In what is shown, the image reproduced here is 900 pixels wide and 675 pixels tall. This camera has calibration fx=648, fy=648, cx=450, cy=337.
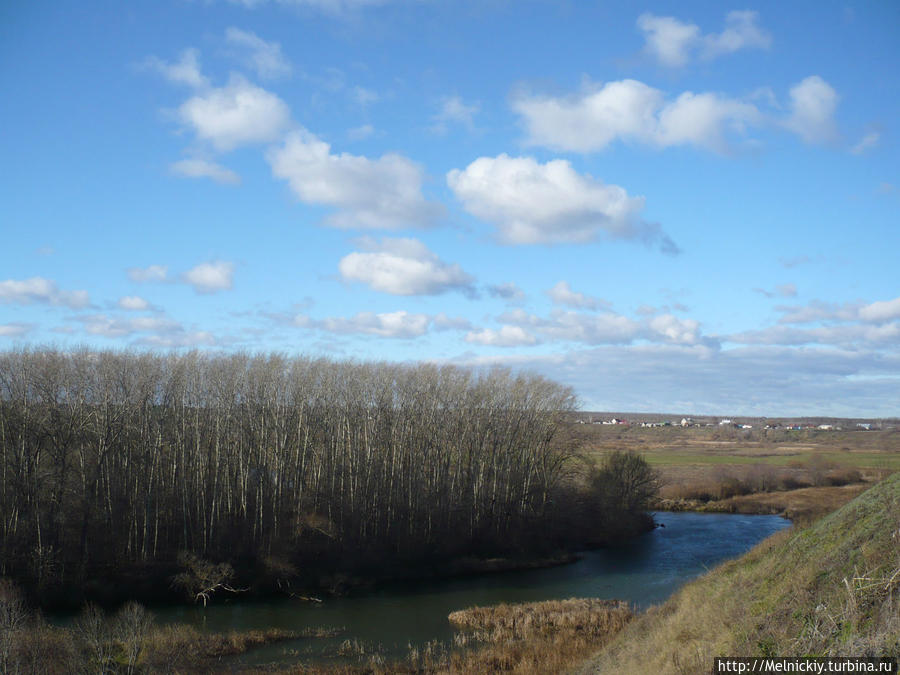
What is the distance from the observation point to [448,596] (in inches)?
1389

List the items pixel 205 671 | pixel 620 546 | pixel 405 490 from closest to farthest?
1. pixel 205 671
2. pixel 405 490
3. pixel 620 546

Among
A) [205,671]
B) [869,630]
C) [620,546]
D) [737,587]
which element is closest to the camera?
[869,630]

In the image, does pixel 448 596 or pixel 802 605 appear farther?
pixel 448 596

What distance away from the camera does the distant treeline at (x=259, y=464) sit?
1257 inches

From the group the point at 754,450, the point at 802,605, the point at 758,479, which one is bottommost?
the point at 754,450

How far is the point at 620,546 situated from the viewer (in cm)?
4859

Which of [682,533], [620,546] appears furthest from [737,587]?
[682,533]

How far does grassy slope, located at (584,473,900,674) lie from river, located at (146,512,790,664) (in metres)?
8.23

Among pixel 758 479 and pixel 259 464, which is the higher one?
pixel 259 464

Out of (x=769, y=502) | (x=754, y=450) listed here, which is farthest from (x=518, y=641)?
(x=754, y=450)

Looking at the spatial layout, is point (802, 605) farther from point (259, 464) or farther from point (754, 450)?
point (754, 450)

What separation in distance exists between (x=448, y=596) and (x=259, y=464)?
1332 cm

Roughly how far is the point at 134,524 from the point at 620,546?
33.3m

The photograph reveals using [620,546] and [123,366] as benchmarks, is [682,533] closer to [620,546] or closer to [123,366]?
[620,546]
